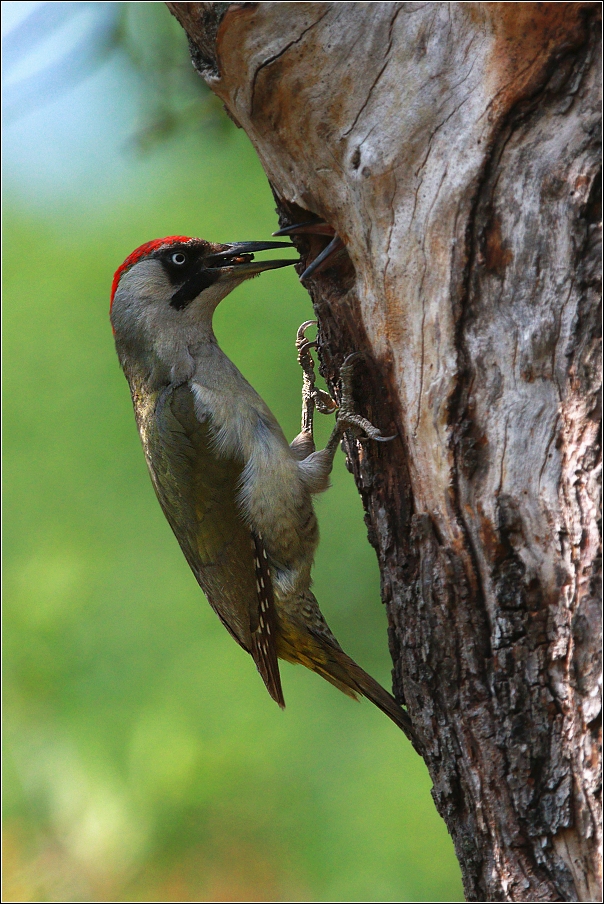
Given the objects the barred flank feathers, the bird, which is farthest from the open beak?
the barred flank feathers

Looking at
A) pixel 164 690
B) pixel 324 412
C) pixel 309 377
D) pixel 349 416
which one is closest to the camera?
pixel 349 416

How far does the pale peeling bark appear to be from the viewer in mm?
1816

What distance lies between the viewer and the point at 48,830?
209 inches

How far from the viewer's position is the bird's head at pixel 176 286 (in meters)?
3.22

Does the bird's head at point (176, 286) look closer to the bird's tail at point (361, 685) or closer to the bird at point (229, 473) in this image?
the bird at point (229, 473)

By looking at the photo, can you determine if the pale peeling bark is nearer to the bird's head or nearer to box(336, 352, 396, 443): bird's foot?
box(336, 352, 396, 443): bird's foot

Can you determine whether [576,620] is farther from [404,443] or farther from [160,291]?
[160,291]

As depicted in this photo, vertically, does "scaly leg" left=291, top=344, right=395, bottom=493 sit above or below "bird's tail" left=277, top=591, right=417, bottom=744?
above

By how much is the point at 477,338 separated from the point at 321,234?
700 millimetres

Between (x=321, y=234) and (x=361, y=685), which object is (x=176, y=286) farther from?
(x=361, y=685)

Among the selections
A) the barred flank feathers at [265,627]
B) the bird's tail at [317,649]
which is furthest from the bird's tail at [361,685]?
the barred flank feathers at [265,627]

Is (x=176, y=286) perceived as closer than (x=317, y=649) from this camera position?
No

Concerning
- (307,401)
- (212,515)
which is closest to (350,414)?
(212,515)

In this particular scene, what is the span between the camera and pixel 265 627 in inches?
123
